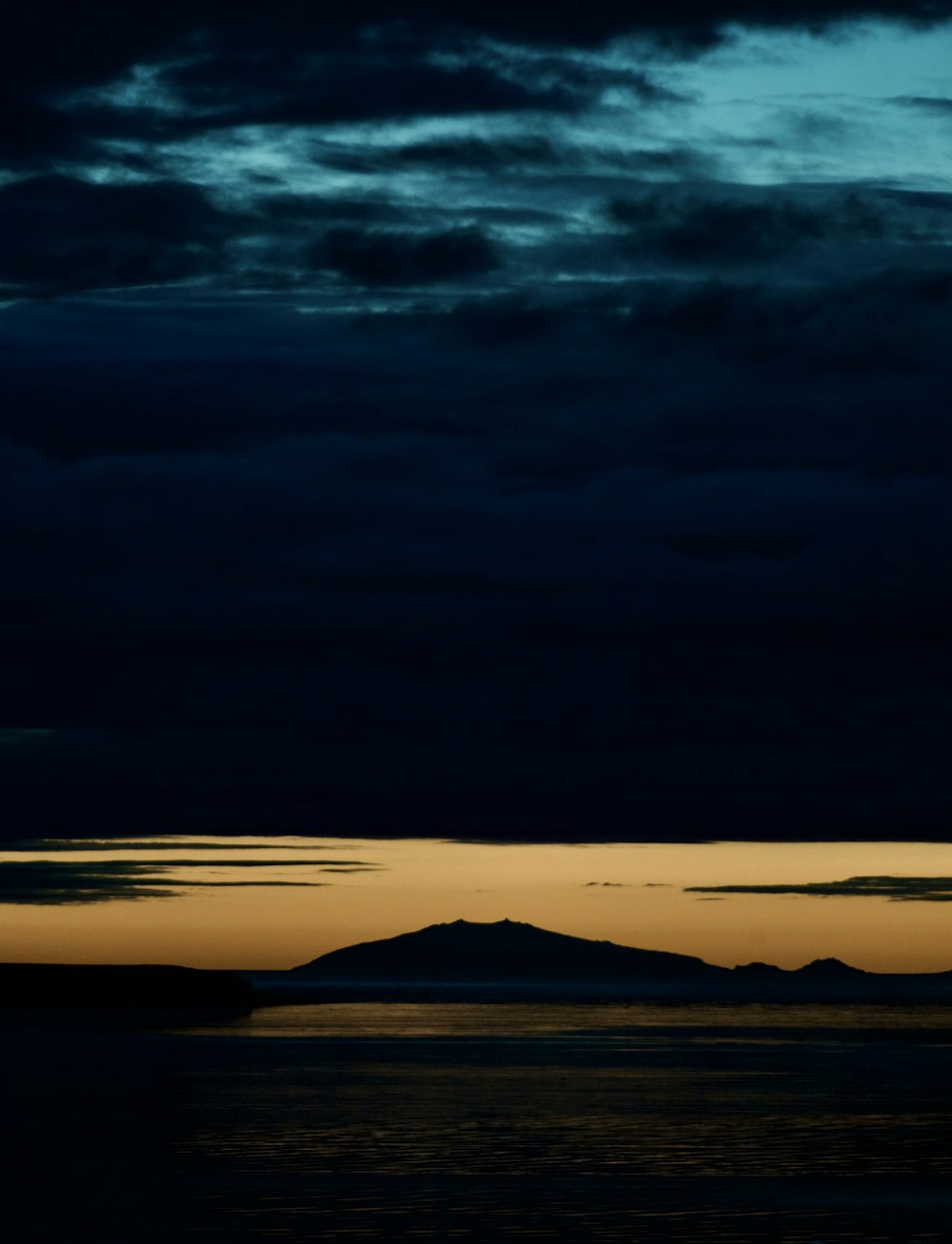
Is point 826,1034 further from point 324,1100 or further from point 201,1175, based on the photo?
point 201,1175

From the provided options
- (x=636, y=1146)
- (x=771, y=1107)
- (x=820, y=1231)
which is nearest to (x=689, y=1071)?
(x=771, y=1107)

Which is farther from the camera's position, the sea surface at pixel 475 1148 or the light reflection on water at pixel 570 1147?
the light reflection on water at pixel 570 1147

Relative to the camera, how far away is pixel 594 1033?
16638 centimetres

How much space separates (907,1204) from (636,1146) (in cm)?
1397

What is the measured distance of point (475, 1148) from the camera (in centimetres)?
5725

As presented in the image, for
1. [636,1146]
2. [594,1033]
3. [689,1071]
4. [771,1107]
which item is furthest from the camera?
[594,1033]

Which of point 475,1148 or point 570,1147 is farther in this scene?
point 570,1147

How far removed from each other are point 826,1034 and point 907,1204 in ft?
418

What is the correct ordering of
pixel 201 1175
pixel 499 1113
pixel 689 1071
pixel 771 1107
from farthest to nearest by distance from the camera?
pixel 689 1071
pixel 771 1107
pixel 499 1113
pixel 201 1175

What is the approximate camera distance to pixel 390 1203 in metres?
44.1

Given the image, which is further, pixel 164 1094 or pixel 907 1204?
pixel 164 1094

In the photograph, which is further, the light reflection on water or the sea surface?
the light reflection on water

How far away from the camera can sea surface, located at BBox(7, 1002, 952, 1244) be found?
41.2 meters

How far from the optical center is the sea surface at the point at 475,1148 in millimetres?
41250
